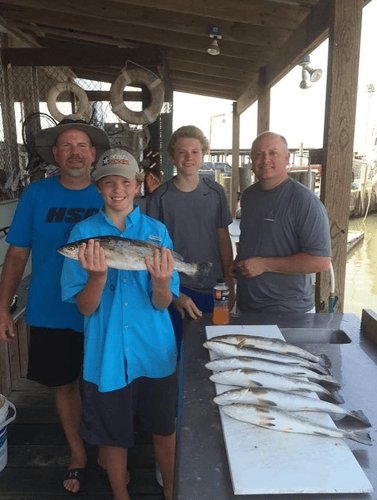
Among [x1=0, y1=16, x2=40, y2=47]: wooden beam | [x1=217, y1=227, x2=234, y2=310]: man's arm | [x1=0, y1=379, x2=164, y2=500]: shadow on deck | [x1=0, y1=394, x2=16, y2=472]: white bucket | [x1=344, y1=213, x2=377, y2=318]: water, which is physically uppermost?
[x1=0, y1=16, x2=40, y2=47]: wooden beam

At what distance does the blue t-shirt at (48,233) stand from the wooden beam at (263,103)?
16.4 feet

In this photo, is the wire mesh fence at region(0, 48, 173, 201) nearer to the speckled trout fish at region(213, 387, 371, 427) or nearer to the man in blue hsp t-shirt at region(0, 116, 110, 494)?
the man in blue hsp t-shirt at region(0, 116, 110, 494)

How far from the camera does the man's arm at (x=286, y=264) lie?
2436 mm

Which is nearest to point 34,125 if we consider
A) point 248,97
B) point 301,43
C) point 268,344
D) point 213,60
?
point 213,60

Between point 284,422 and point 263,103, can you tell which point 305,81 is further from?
point 284,422

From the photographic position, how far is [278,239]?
257 centimetres

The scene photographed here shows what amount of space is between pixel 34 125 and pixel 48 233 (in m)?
4.39

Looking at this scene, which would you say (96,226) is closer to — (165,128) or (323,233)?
(323,233)

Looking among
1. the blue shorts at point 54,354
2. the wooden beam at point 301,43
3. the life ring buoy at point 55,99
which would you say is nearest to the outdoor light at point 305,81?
the wooden beam at point 301,43

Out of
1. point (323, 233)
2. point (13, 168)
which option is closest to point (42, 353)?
point (323, 233)

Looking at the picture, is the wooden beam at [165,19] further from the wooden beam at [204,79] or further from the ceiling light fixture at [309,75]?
the wooden beam at [204,79]

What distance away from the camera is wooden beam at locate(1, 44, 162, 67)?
510 cm

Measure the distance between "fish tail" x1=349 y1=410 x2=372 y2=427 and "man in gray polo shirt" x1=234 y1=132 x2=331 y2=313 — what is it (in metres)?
1.09

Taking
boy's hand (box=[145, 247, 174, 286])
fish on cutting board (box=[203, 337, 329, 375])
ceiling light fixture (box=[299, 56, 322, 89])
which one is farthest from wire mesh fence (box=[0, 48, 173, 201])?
fish on cutting board (box=[203, 337, 329, 375])
